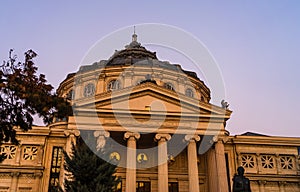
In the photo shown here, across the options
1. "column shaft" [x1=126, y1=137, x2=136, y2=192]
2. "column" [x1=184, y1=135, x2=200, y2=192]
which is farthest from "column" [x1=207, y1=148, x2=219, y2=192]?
"column shaft" [x1=126, y1=137, x2=136, y2=192]

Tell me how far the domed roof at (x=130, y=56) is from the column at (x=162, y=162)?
14960 mm

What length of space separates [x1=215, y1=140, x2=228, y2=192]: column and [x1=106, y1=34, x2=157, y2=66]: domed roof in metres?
16.2

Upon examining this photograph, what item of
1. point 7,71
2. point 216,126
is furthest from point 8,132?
point 216,126

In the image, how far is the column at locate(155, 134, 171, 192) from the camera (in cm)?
2456

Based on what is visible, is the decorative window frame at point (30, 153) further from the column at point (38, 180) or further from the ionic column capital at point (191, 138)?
the ionic column capital at point (191, 138)

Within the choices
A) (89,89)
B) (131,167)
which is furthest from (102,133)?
(89,89)

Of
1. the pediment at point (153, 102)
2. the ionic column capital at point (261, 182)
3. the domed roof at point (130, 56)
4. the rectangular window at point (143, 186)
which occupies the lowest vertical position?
the rectangular window at point (143, 186)

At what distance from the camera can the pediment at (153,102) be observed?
26.8m

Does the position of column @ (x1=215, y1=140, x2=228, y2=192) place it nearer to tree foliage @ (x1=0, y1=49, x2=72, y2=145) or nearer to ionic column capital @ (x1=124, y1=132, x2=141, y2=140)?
ionic column capital @ (x1=124, y1=132, x2=141, y2=140)

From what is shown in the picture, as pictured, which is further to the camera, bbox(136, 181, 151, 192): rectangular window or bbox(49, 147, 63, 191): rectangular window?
bbox(136, 181, 151, 192): rectangular window

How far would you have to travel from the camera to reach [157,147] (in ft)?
91.1

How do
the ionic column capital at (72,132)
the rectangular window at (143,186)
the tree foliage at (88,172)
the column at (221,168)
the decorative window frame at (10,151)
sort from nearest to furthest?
1. the tree foliage at (88,172)
2. the ionic column capital at (72,132)
3. the column at (221,168)
4. the decorative window frame at (10,151)
5. the rectangular window at (143,186)

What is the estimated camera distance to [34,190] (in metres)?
27.2

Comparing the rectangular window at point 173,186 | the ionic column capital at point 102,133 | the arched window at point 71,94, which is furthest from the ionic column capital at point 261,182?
the arched window at point 71,94
